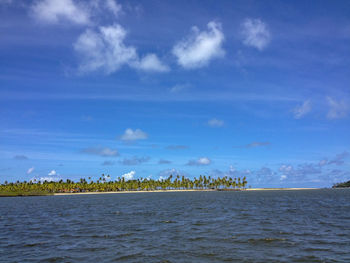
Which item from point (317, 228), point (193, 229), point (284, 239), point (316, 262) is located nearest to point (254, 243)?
point (284, 239)

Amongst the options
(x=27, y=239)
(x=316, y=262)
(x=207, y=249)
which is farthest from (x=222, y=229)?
(x=27, y=239)

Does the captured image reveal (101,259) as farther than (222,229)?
No

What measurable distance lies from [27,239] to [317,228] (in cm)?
3449

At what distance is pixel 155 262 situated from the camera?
21047 mm

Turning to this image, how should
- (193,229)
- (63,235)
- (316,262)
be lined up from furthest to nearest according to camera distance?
(193,229) < (63,235) < (316,262)

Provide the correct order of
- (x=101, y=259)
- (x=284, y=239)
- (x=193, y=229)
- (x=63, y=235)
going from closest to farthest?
(x=101, y=259) < (x=284, y=239) < (x=63, y=235) < (x=193, y=229)

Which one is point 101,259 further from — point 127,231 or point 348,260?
point 348,260

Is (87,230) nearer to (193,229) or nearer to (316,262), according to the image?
(193,229)

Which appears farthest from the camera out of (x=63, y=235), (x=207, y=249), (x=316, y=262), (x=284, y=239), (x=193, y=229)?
(x=193, y=229)

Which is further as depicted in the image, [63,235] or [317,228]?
[317,228]

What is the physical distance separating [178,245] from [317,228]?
19.9 metres

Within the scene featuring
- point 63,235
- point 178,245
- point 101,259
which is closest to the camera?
point 101,259

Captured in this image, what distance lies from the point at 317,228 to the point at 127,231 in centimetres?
2387

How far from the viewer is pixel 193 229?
1399 inches
